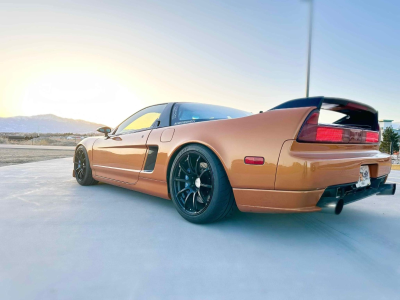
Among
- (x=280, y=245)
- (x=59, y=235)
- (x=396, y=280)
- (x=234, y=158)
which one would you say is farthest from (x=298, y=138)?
(x=59, y=235)

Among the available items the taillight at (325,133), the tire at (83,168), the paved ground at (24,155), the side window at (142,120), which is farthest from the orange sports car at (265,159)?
the paved ground at (24,155)

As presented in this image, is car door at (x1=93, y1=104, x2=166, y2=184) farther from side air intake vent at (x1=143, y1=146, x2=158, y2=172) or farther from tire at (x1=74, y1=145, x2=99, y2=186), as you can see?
tire at (x1=74, y1=145, x2=99, y2=186)

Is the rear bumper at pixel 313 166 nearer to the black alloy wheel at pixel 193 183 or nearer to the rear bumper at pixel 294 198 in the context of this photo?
the rear bumper at pixel 294 198

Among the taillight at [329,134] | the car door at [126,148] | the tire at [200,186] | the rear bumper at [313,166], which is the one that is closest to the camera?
the rear bumper at [313,166]

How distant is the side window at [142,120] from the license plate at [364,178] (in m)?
2.05

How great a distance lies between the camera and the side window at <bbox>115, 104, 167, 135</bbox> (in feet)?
10.5

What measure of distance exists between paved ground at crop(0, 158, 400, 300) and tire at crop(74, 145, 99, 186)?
117cm

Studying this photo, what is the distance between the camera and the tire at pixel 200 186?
2.13 m

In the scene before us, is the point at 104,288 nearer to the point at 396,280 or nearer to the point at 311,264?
the point at 311,264

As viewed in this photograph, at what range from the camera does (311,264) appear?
64.1 inches

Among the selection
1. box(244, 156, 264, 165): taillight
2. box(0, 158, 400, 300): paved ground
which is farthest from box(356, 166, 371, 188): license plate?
box(244, 156, 264, 165): taillight

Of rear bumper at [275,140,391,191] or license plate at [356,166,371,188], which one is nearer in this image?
rear bumper at [275,140,391,191]

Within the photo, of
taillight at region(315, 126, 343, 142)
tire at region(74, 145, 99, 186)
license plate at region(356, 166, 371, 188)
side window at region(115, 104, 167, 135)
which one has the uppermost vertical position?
side window at region(115, 104, 167, 135)

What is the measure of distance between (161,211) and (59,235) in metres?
0.99
